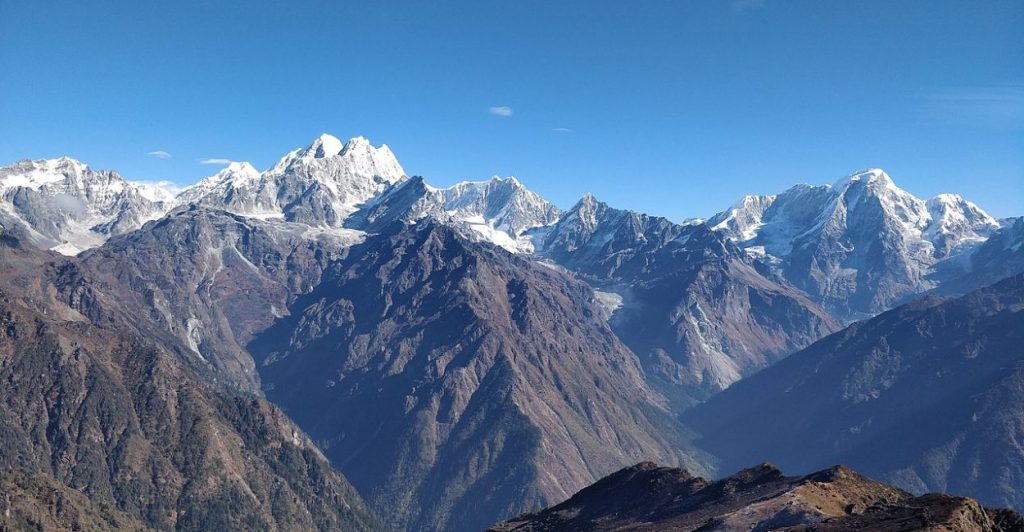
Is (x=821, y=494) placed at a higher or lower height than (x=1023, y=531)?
higher

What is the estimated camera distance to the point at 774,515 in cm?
17375

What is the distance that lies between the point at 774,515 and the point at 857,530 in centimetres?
2495

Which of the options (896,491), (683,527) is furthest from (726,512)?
(896,491)

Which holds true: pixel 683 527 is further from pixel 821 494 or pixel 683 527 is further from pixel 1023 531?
pixel 1023 531

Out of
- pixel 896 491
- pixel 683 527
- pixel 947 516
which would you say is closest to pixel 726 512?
pixel 683 527

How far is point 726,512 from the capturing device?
637 feet

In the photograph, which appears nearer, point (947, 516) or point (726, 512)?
point (947, 516)

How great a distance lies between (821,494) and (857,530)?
34.4m

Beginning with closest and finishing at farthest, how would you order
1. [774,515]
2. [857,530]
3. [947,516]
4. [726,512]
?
[947,516], [857,530], [774,515], [726,512]

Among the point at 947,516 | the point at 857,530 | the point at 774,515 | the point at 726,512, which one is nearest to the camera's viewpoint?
the point at 947,516

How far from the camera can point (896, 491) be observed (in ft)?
653

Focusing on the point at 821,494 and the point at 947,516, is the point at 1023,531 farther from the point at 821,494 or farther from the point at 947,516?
the point at 821,494

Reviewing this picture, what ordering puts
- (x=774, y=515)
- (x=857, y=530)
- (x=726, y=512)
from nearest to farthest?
(x=857, y=530), (x=774, y=515), (x=726, y=512)

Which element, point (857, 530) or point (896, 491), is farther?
point (896, 491)
